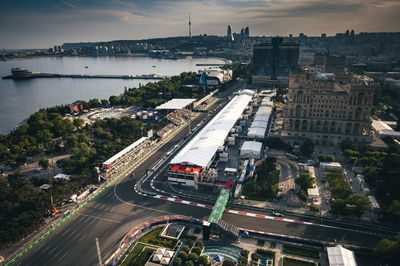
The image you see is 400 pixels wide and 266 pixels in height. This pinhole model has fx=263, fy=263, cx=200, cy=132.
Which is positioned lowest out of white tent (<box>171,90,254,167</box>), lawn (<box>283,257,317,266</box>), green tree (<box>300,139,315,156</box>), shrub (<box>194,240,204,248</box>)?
lawn (<box>283,257,317,266</box>)

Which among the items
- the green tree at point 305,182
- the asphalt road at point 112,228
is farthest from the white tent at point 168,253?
the green tree at point 305,182

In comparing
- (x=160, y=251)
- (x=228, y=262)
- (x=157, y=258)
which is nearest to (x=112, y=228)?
(x=160, y=251)

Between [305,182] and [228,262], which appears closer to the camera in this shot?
[228,262]

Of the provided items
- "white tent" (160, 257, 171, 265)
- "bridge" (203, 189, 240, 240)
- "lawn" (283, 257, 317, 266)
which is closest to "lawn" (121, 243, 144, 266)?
"white tent" (160, 257, 171, 265)

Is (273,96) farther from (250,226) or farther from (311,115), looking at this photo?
(250,226)

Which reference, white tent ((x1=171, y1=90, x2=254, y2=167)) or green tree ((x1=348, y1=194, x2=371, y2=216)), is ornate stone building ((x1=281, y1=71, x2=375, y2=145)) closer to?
white tent ((x1=171, y1=90, x2=254, y2=167))

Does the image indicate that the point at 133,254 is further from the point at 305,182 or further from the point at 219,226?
the point at 305,182
